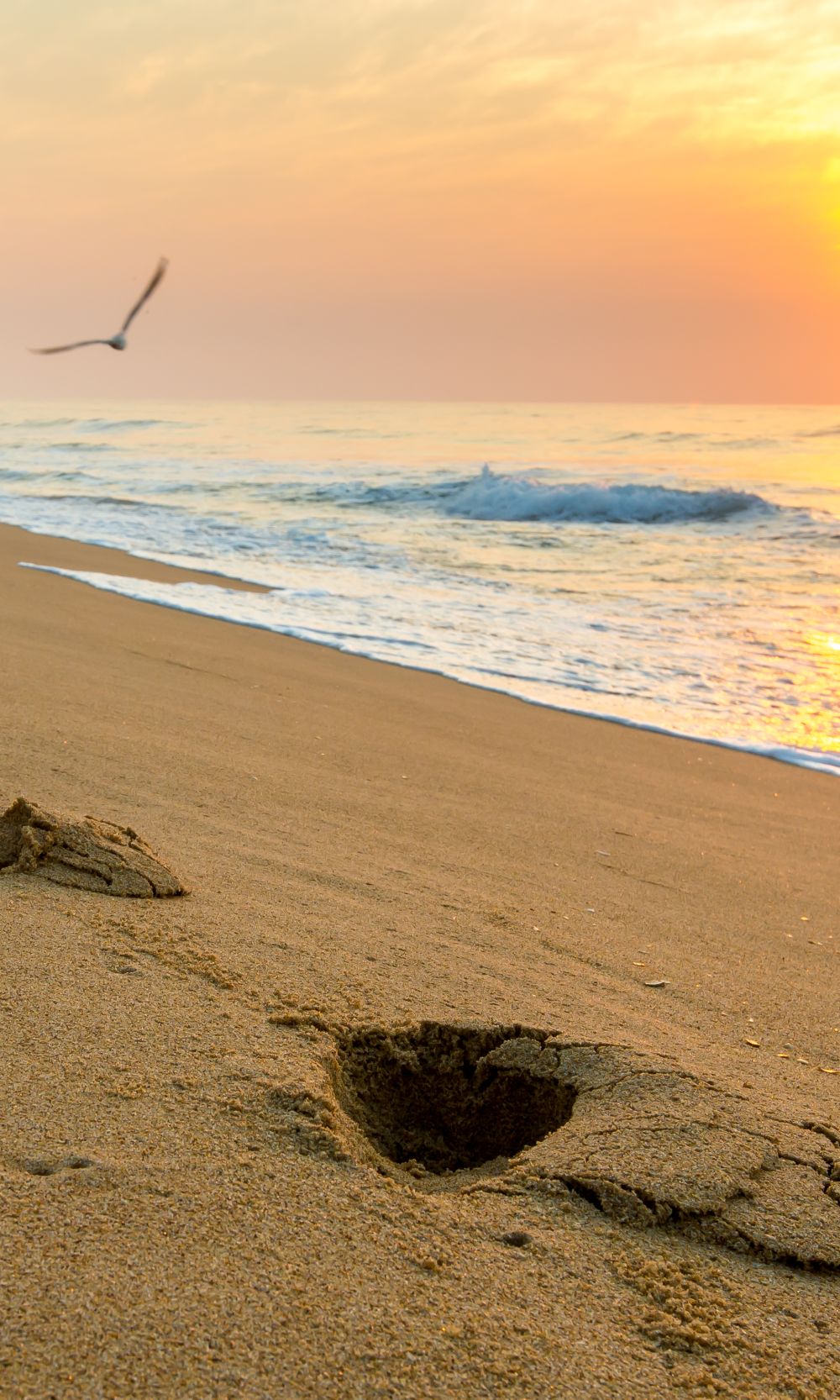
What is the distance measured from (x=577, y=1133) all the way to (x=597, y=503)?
18667 millimetres

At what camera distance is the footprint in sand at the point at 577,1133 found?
1667 mm

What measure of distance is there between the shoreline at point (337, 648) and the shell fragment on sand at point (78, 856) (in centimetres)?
358

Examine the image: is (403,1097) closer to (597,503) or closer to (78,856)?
(78,856)

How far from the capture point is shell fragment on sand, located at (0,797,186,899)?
251cm

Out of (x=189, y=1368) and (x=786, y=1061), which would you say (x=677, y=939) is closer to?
(x=786, y=1061)

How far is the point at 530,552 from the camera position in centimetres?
1470

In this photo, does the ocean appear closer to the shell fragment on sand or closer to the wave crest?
the wave crest

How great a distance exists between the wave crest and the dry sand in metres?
15.8

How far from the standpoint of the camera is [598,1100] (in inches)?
76.9

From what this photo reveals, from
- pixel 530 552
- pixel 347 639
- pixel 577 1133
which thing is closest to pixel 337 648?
pixel 347 639

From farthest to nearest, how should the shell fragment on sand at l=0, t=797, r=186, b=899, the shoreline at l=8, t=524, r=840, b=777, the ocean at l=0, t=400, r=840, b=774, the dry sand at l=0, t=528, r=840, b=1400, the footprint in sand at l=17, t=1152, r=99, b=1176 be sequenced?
the ocean at l=0, t=400, r=840, b=774 → the shoreline at l=8, t=524, r=840, b=777 → the shell fragment on sand at l=0, t=797, r=186, b=899 → the footprint in sand at l=17, t=1152, r=99, b=1176 → the dry sand at l=0, t=528, r=840, b=1400

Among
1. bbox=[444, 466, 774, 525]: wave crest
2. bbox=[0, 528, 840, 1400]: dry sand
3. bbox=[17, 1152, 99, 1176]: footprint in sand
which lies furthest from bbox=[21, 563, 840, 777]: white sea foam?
bbox=[444, 466, 774, 525]: wave crest

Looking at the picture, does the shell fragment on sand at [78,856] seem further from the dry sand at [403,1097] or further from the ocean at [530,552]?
the ocean at [530,552]

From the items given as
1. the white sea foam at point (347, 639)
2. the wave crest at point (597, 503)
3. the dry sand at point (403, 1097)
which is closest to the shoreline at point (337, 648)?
the white sea foam at point (347, 639)
